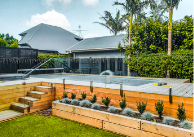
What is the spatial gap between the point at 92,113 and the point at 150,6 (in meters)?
7.29

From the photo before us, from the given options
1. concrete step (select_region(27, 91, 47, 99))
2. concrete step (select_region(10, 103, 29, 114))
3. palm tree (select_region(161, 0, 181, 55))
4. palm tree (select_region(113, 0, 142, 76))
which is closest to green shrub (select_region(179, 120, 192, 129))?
concrete step (select_region(27, 91, 47, 99))

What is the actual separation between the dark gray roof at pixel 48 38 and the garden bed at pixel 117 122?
1250 centimetres

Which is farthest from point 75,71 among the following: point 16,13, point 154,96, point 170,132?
point 16,13

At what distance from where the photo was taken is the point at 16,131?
3.94m

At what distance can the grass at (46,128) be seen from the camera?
12.4 ft

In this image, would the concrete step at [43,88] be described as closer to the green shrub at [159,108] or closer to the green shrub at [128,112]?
the green shrub at [128,112]

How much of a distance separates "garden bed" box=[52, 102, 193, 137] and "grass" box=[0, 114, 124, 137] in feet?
0.53

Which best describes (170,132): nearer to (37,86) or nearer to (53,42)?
(37,86)

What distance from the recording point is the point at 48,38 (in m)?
18.3

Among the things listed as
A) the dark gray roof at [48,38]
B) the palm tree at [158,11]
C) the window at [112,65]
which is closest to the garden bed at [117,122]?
the window at [112,65]

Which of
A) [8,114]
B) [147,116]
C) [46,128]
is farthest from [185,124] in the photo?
[8,114]

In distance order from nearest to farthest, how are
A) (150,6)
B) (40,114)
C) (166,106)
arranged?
(166,106) < (40,114) < (150,6)

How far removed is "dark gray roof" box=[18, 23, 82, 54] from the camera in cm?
1642

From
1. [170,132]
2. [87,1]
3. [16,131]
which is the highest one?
[87,1]
